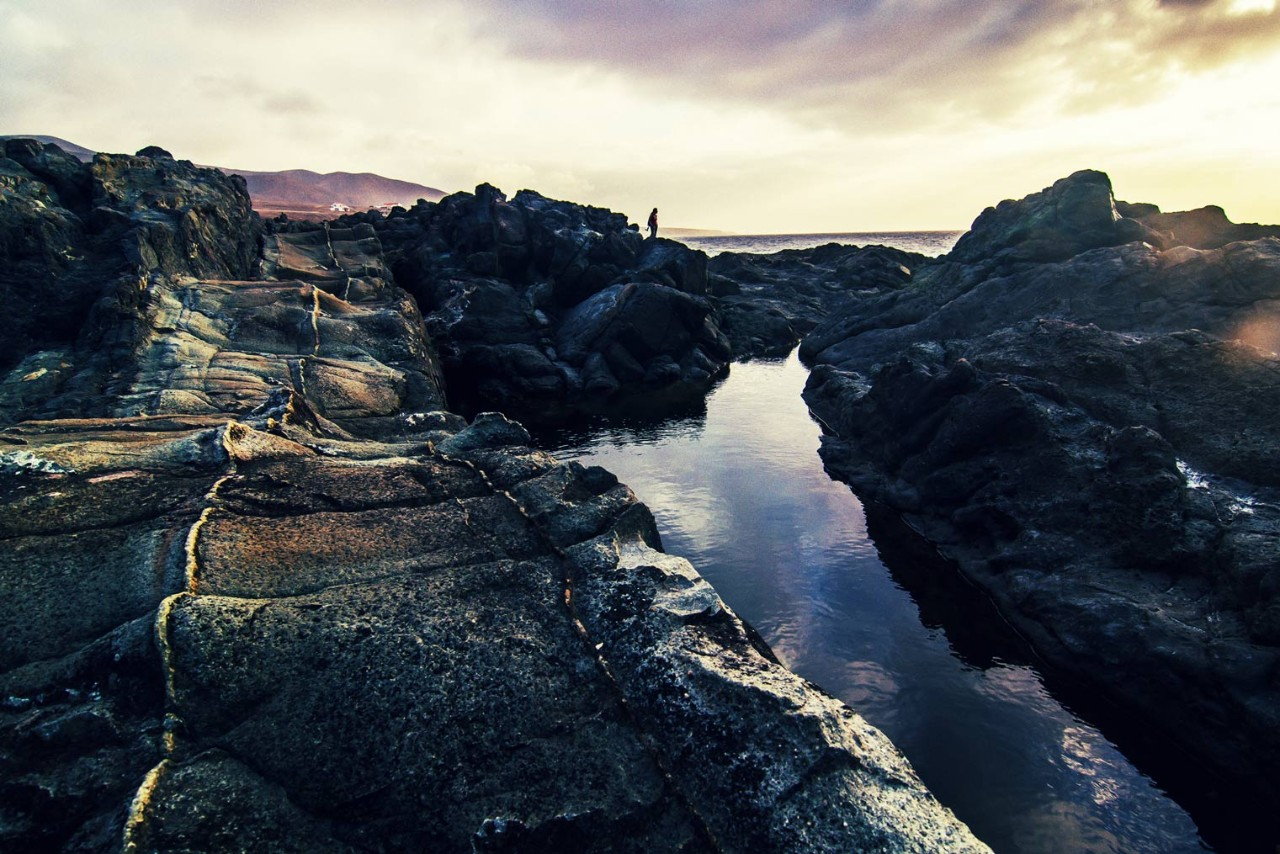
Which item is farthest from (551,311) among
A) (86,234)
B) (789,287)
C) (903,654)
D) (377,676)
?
(377,676)

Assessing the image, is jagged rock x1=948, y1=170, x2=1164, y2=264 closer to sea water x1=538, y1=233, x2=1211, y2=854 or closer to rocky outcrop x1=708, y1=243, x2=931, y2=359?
sea water x1=538, y1=233, x2=1211, y2=854

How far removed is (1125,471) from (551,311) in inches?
1722

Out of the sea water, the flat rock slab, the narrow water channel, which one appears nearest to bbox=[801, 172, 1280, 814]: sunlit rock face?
the sea water

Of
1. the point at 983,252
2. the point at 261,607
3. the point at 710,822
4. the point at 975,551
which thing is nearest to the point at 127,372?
the point at 261,607

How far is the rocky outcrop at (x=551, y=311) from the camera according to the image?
145 ft

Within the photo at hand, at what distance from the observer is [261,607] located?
9.31m

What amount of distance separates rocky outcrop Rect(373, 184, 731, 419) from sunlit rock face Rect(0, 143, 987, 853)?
1064 inches

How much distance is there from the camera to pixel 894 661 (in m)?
15.9

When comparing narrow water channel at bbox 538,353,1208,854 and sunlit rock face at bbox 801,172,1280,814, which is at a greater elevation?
sunlit rock face at bbox 801,172,1280,814

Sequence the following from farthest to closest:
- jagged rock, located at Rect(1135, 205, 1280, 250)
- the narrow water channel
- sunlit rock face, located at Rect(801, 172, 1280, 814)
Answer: jagged rock, located at Rect(1135, 205, 1280, 250), sunlit rock face, located at Rect(801, 172, 1280, 814), the narrow water channel

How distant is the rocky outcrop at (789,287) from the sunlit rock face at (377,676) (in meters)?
52.0

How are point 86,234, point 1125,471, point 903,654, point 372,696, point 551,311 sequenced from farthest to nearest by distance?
point 551,311 < point 86,234 < point 1125,471 < point 903,654 < point 372,696

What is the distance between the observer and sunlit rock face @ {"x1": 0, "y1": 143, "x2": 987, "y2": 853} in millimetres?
7520

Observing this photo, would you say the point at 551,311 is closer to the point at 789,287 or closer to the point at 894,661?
the point at 894,661
